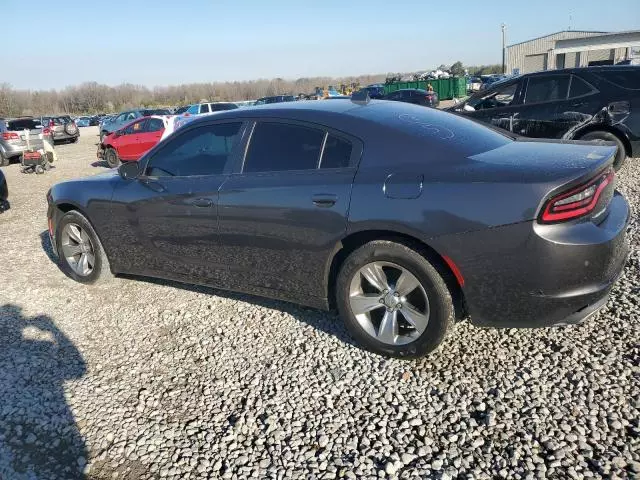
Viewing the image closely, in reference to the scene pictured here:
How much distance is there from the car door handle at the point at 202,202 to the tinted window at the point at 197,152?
22 centimetres

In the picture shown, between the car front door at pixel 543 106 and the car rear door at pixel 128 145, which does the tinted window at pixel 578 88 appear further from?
the car rear door at pixel 128 145

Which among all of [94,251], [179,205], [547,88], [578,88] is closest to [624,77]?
[578,88]

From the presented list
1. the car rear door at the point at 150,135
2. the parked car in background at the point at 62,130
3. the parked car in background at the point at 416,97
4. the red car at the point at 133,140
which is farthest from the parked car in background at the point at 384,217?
the parked car in background at the point at 62,130

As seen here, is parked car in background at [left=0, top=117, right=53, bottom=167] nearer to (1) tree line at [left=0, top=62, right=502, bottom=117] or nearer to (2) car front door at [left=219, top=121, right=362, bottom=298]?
(2) car front door at [left=219, top=121, right=362, bottom=298]

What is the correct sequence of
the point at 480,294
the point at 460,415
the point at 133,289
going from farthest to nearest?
the point at 133,289 < the point at 480,294 < the point at 460,415

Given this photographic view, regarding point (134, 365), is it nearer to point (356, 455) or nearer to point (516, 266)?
point (356, 455)

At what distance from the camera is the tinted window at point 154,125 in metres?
15.1

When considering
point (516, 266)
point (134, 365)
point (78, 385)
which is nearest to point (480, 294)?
point (516, 266)

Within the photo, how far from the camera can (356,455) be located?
238cm

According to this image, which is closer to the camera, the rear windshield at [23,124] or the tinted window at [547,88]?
the tinted window at [547,88]

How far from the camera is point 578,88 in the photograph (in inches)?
288

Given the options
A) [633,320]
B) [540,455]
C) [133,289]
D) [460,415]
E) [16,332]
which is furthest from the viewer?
[133,289]

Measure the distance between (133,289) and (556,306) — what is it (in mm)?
3683

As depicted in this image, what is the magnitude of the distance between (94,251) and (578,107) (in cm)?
681
